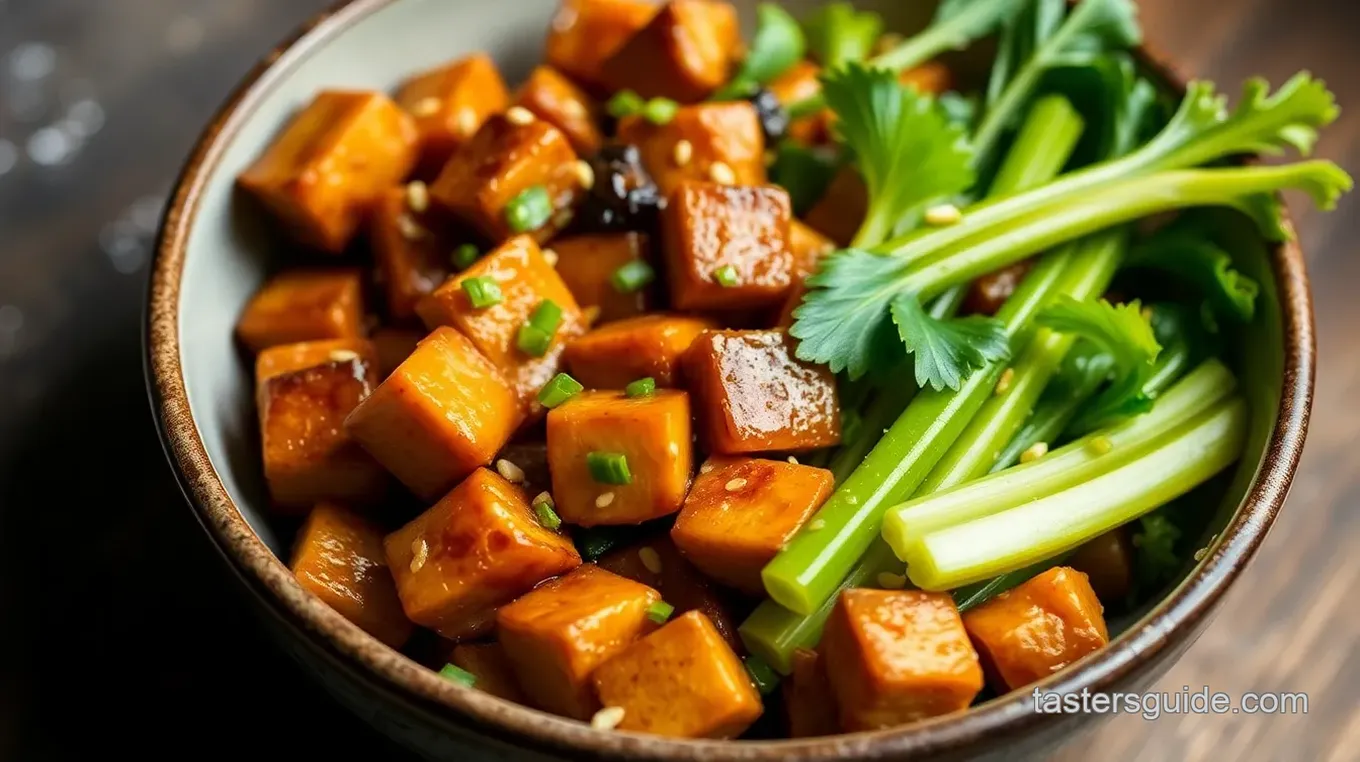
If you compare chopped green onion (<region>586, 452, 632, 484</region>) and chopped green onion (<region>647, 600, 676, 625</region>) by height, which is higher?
chopped green onion (<region>586, 452, 632, 484</region>)

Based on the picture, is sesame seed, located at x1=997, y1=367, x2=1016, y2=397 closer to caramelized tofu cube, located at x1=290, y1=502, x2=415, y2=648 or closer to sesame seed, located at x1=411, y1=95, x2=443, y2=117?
caramelized tofu cube, located at x1=290, y1=502, x2=415, y2=648

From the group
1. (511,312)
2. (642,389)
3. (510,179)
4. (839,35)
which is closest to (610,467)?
(642,389)

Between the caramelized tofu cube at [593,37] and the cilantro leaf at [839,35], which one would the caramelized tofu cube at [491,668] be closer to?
the caramelized tofu cube at [593,37]

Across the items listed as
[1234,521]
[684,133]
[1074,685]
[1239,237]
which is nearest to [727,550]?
[1074,685]

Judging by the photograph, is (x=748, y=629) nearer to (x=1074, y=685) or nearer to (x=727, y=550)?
(x=727, y=550)

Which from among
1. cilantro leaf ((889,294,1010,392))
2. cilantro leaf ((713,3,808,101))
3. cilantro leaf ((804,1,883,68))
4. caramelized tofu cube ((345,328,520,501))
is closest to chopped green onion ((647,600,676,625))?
caramelized tofu cube ((345,328,520,501))

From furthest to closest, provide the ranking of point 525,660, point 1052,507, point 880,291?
1. point 880,291
2. point 1052,507
3. point 525,660

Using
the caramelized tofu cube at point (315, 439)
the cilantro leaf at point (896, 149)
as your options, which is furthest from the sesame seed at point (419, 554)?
the cilantro leaf at point (896, 149)
